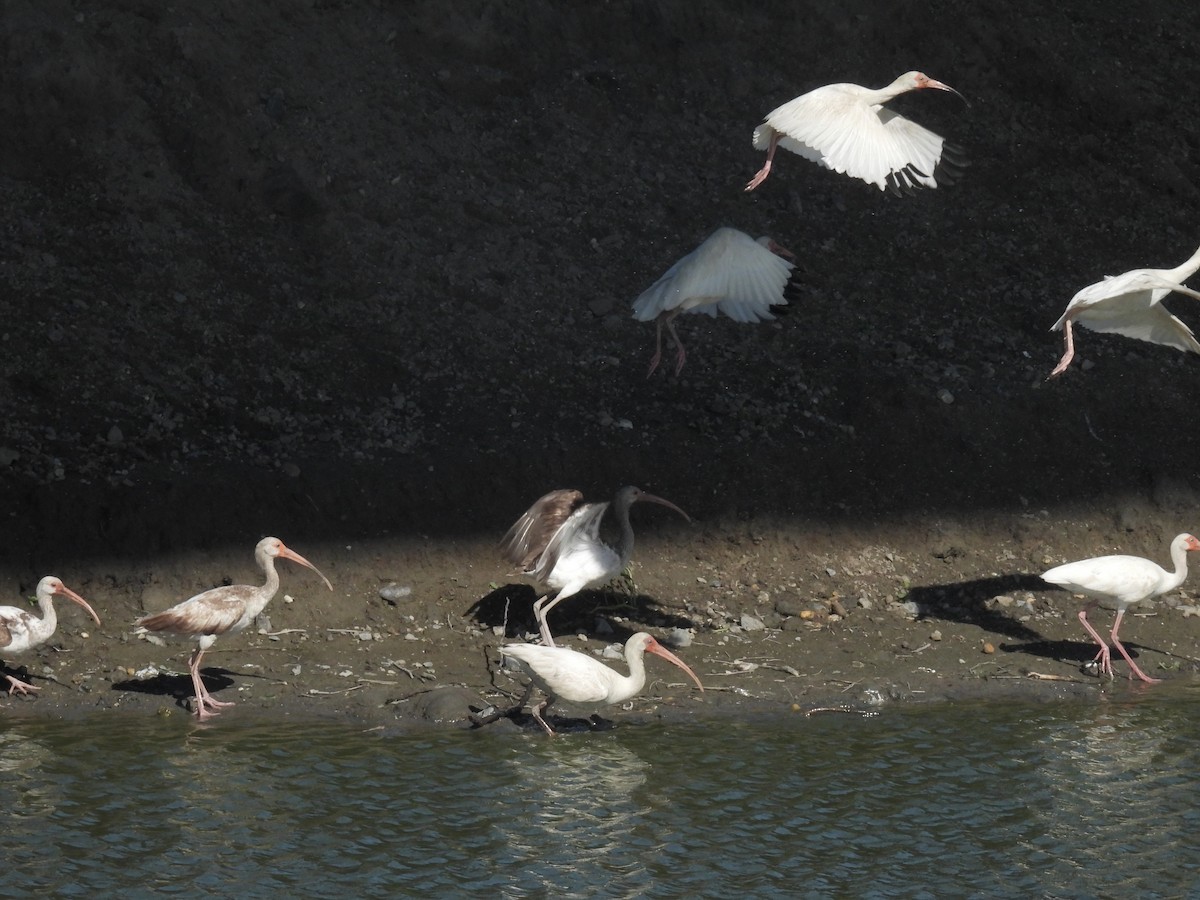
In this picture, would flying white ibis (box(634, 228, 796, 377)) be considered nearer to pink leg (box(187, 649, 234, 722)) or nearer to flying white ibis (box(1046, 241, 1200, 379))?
flying white ibis (box(1046, 241, 1200, 379))

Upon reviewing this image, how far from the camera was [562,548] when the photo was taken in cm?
988

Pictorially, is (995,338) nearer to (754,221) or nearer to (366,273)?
(754,221)

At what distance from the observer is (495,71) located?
14.9 meters

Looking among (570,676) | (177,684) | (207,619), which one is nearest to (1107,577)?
(570,676)

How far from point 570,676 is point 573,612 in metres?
1.90

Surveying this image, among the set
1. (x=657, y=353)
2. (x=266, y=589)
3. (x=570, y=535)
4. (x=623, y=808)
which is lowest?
(x=623, y=808)

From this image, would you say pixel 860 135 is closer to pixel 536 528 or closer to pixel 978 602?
pixel 978 602

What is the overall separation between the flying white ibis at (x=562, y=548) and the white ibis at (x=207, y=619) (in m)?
1.52

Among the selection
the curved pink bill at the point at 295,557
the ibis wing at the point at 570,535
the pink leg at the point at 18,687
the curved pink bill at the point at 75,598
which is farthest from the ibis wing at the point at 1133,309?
the pink leg at the point at 18,687

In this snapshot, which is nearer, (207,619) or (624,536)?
(207,619)

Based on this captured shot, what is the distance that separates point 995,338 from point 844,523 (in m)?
2.80

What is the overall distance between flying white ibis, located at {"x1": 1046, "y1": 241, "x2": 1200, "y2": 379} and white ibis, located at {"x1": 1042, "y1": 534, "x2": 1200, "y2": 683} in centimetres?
118

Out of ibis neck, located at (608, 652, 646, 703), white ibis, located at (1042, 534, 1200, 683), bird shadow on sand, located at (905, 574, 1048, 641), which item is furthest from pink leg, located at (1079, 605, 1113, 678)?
ibis neck, located at (608, 652, 646, 703)

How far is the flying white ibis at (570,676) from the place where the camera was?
28.7 feet
